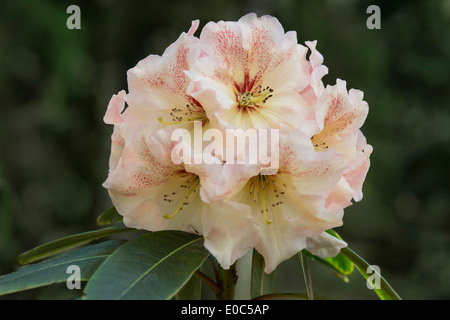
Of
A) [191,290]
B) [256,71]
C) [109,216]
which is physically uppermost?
[256,71]

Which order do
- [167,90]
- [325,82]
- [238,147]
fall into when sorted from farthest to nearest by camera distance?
[325,82]
[167,90]
[238,147]

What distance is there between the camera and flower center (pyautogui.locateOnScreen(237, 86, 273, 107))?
0.88 m

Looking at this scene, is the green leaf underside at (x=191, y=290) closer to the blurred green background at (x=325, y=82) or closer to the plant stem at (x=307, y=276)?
the plant stem at (x=307, y=276)

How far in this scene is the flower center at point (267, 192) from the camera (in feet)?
2.81

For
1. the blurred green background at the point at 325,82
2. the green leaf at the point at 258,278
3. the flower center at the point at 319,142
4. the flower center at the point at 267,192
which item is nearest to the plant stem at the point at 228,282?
the green leaf at the point at 258,278

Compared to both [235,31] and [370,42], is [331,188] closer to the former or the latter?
[235,31]

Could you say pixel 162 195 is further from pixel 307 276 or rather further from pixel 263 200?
pixel 307 276

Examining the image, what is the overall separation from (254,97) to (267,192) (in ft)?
0.50

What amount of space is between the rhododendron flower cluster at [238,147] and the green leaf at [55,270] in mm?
97

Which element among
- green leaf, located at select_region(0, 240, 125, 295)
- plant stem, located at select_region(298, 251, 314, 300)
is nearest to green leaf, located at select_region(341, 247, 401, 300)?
plant stem, located at select_region(298, 251, 314, 300)

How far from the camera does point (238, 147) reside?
0.77 m

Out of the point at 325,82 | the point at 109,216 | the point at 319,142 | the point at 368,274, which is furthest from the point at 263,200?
the point at 325,82

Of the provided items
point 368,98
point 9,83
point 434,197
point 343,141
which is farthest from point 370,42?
point 343,141

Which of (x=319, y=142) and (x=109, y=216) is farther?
(x=109, y=216)
